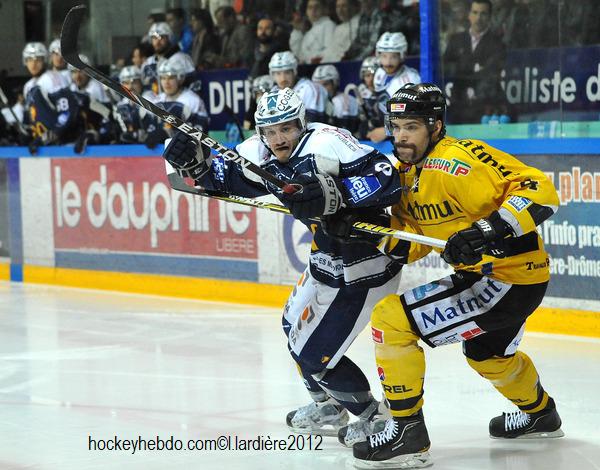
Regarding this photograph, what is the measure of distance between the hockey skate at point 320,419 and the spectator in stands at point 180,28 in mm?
6297

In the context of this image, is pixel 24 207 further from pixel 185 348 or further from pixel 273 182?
pixel 273 182

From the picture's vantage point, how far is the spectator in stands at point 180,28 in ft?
34.6

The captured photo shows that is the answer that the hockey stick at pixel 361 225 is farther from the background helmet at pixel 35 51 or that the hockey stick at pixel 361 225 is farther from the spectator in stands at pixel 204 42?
the background helmet at pixel 35 51

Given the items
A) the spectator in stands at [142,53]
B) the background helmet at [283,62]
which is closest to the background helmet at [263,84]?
the background helmet at [283,62]

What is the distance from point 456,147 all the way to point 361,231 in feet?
1.47

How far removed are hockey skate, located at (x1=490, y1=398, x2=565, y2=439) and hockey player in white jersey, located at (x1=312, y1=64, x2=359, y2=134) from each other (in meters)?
4.64

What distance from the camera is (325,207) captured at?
4047 mm

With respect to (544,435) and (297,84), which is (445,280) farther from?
(297,84)

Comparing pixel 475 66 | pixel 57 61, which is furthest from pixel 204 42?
pixel 475 66

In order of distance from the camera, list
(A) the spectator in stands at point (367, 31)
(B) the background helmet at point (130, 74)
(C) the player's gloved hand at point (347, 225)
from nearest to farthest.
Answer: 1. (C) the player's gloved hand at point (347, 225)
2. (A) the spectator in stands at point (367, 31)
3. (B) the background helmet at point (130, 74)

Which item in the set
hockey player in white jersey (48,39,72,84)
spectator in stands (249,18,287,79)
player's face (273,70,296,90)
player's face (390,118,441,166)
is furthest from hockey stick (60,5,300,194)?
hockey player in white jersey (48,39,72,84)

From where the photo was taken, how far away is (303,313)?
4.46 metres

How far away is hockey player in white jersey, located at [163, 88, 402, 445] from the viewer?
416 centimetres

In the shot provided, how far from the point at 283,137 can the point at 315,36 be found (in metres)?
5.67
